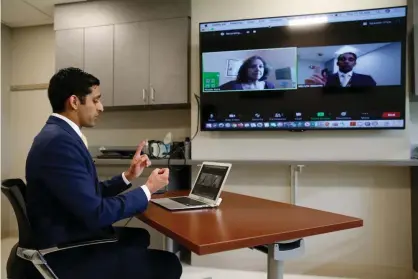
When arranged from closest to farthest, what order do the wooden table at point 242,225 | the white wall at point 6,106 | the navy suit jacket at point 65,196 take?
the wooden table at point 242,225, the navy suit jacket at point 65,196, the white wall at point 6,106

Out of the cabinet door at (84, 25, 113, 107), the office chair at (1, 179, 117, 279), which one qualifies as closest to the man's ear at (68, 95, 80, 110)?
the office chair at (1, 179, 117, 279)

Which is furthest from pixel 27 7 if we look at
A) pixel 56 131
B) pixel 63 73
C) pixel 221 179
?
pixel 221 179

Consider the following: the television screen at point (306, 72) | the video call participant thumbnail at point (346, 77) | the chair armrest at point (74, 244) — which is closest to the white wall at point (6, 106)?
the television screen at point (306, 72)

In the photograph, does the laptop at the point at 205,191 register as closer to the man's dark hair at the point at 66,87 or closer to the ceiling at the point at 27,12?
the man's dark hair at the point at 66,87

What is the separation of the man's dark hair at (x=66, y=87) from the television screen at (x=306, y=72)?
4.65ft

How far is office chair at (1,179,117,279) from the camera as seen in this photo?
1.18m

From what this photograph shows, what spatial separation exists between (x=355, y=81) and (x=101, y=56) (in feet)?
7.40

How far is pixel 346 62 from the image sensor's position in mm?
2480

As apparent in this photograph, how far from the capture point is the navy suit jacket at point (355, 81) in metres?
2.44

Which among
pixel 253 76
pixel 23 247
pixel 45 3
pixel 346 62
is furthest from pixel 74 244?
pixel 45 3

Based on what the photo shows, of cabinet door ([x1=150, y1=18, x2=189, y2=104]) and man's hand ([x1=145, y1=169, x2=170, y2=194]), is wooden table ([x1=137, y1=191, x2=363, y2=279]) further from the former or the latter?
cabinet door ([x1=150, y1=18, x2=189, y2=104])

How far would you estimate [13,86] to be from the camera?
12.9 feet

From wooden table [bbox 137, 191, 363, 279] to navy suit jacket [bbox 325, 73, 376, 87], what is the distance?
129cm

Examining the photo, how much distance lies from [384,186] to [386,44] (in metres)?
1.08
